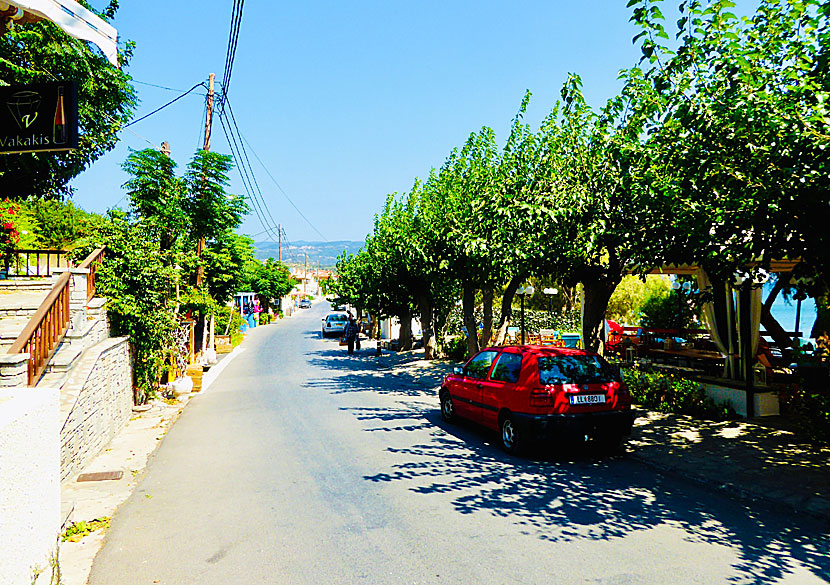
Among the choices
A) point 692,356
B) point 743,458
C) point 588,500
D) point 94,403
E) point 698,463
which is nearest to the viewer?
point 588,500

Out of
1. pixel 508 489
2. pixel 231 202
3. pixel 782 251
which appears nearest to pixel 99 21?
pixel 508 489

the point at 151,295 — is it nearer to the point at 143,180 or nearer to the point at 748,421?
the point at 143,180

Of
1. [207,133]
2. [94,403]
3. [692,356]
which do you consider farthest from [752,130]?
[207,133]

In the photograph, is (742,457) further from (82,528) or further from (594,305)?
(82,528)

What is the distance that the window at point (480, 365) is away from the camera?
9695 millimetres

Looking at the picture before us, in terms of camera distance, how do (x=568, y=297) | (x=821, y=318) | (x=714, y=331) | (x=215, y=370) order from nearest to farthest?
1. (x=714, y=331)
2. (x=821, y=318)
3. (x=215, y=370)
4. (x=568, y=297)

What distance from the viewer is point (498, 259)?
41.3ft

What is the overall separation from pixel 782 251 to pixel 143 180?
580 inches

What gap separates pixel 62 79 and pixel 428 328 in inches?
594

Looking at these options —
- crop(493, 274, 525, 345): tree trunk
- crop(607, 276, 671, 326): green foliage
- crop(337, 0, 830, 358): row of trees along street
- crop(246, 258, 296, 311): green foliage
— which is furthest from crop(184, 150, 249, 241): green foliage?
crop(246, 258, 296, 311): green foliage

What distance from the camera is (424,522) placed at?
571 cm

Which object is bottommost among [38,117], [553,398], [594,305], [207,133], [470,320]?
[553,398]

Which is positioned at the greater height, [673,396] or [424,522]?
[673,396]

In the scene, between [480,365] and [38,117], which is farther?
[480,365]
